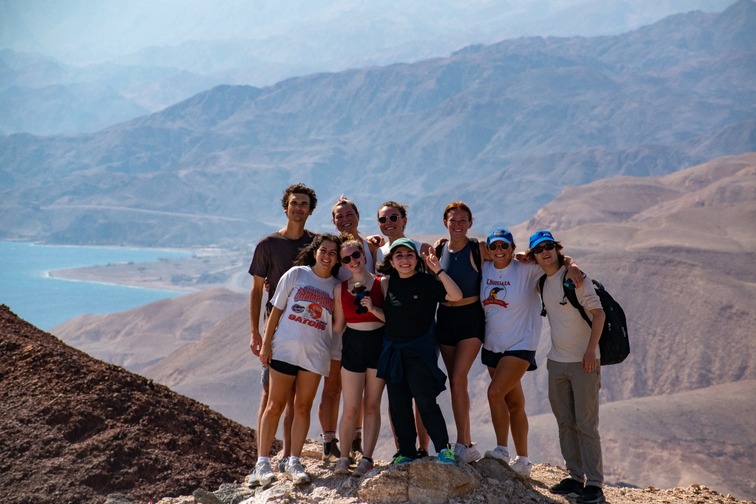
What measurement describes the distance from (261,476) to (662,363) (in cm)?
3904

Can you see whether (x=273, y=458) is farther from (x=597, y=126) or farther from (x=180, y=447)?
(x=597, y=126)

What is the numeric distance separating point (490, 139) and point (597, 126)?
24.5 m

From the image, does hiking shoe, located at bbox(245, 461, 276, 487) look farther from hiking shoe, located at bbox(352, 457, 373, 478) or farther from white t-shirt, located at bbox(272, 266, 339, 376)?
white t-shirt, located at bbox(272, 266, 339, 376)

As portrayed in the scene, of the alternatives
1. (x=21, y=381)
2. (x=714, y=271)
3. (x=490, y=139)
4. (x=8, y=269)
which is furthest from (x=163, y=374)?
(x=490, y=139)

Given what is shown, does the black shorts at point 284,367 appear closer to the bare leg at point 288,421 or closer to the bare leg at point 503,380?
the bare leg at point 288,421

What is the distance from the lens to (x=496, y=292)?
21.5 feet

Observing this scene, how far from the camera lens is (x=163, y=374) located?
51.8 meters

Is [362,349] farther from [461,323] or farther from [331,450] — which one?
[331,450]

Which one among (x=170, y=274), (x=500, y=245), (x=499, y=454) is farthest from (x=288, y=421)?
(x=170, y=274)

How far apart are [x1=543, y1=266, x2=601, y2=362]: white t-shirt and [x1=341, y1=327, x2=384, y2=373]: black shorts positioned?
51.4 inches

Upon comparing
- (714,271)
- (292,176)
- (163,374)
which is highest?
(292,176)

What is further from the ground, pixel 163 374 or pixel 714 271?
pixel 714 271

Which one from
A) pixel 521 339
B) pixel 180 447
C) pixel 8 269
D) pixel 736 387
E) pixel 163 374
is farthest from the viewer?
pixel 8 269

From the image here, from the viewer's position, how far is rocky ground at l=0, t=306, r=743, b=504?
6.17m
